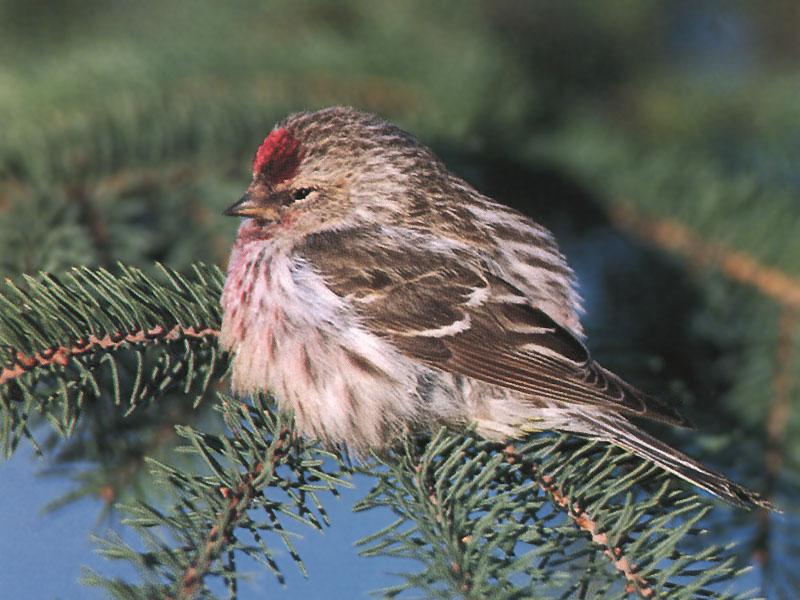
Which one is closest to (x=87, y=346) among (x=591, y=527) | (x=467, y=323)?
(x=467, y=323)

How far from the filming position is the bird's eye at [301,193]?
207cm

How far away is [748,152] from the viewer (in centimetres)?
284

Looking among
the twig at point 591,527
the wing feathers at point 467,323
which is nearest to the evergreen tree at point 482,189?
the twig at point 591,527

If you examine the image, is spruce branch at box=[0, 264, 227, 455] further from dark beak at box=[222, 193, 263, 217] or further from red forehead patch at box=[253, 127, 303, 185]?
red forehead patch at box=[253, 127, 303, 185]

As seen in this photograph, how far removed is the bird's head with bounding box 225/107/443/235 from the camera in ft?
6.67

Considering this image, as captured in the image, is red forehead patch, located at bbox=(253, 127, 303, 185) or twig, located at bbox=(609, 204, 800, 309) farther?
twig, located at bbox=(609, 204, 800, 309)

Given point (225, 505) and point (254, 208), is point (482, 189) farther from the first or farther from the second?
point (225, 505)

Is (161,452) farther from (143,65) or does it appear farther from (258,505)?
(143,65)

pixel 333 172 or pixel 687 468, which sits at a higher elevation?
pixel 333 172

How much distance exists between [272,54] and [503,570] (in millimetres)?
1702

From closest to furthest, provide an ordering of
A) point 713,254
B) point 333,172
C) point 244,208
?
1. point 244,208
2. point 333,172
3. point 713,254

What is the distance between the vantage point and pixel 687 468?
1594 millimetres

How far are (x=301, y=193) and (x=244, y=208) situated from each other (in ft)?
0.47

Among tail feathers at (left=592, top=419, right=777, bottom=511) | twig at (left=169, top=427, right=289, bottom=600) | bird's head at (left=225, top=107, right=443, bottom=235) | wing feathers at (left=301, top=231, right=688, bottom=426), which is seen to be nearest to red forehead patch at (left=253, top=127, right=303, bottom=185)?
bird's head at (left=225, top=107, right=443, bottom=235)
